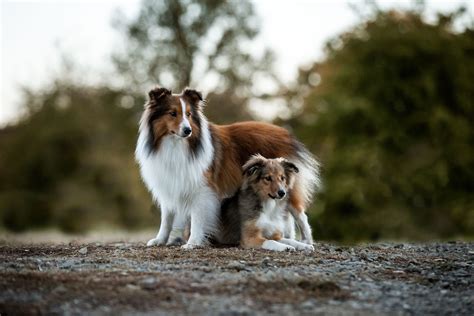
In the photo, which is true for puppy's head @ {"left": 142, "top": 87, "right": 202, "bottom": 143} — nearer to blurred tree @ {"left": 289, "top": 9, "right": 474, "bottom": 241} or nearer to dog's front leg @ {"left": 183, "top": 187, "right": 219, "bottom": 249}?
dog's front leg @ {"left": 183, "top": 187, "right": 219, "bottom": 249}

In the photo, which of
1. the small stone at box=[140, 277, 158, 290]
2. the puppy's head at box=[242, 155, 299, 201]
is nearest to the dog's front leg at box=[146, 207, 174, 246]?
the puppy's head at box=[242, 155, 299, 201]

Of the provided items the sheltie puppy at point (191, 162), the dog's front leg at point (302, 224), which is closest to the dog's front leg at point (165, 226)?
the sheltie puppy at point (191, 162)

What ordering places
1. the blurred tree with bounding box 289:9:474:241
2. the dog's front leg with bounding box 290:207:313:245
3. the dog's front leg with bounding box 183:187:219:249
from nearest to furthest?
the dog's front leg with bounding box 183:187:219:249 < the dog's front leg with bounding box 290:207:313:245 < the blurred tree with bounding box 289:9:474:241

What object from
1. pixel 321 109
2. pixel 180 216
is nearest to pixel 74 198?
pixel 321 109

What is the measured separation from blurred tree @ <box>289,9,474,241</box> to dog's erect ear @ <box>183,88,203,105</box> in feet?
37.5

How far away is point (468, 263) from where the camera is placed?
30.7 feet

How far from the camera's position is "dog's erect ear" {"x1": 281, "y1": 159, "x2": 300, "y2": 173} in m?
10.6

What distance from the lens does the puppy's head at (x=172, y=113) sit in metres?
10.1

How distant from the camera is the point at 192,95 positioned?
34.8 ft

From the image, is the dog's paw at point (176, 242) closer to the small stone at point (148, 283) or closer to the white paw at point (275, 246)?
the white paw at point (275, 246)

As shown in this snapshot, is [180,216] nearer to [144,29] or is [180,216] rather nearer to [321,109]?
[321,109]

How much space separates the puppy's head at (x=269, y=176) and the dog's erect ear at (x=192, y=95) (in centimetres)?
117

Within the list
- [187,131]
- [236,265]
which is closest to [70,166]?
[187,131]

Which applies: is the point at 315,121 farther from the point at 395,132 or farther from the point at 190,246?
the point at 190,246
